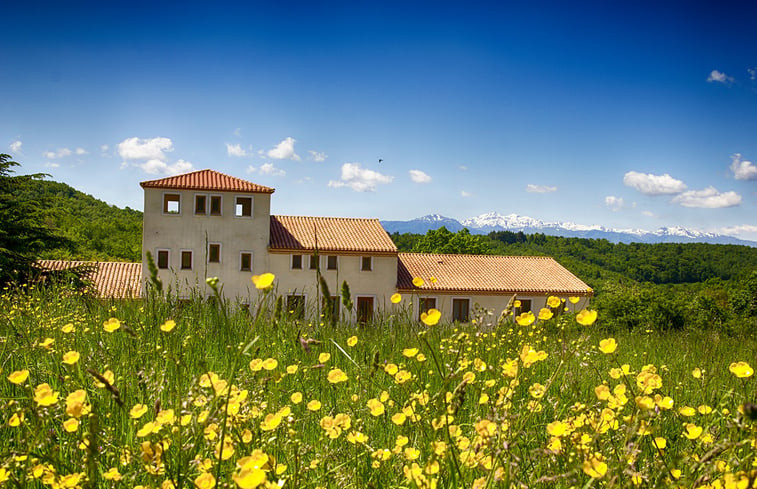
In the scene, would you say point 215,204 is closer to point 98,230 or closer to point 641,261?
point 98,230

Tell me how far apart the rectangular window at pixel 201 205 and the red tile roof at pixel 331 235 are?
3.88m

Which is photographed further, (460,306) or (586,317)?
(460,306)

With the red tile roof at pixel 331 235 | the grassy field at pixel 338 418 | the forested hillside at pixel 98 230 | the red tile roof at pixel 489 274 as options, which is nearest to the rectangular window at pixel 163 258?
the red tile roof at pixel 331 235

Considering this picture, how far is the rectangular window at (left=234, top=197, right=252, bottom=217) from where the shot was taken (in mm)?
28234

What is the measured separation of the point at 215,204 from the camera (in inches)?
1107

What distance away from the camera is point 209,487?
1.34 m

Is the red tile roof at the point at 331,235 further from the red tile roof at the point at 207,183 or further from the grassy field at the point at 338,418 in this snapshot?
the grassy field at the point at 338,418

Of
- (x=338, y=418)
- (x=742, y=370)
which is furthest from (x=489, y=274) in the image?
(x=338, y=418)

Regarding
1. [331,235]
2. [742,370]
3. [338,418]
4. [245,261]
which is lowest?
[245,261]

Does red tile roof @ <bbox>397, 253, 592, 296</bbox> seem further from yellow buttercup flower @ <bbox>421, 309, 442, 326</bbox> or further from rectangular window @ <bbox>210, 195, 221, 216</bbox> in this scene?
yellow buttercup flower @ <bbox>421, 309, 442, 326</bbox>

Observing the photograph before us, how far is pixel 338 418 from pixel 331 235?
91.5ft

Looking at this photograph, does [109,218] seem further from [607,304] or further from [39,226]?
[607,304]

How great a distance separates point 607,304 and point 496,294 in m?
6.77

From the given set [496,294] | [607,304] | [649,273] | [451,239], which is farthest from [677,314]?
[649,273]
